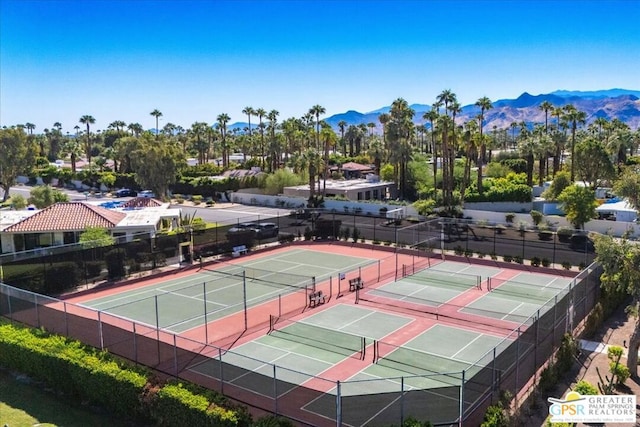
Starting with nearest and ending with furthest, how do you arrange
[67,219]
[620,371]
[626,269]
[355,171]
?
1. [620,371]
2. [626,269]
3. [67,219]
4. [355,171]

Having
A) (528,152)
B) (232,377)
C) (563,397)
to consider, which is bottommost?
(563,397)

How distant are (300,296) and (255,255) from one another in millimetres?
10879

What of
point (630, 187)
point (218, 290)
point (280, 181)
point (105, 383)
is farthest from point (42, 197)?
point (630, 187)

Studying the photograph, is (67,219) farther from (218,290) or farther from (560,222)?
(560,222)

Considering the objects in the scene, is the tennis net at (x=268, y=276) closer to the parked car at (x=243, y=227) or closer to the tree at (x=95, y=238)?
A: the tree at (x=95, y=238)

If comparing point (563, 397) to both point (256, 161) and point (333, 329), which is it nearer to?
point (333, 329)

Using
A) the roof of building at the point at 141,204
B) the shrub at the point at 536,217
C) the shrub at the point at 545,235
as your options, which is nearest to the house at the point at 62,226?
the roof of building at the point at 141,204

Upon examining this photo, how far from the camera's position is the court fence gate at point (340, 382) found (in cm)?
1249

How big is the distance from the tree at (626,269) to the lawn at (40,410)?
15.5 metres

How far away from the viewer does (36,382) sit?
17.7 metres

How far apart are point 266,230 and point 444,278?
50.0 feet

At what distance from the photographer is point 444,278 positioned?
3156 cm

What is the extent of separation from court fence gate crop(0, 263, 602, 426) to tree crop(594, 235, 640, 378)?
1.71 meters

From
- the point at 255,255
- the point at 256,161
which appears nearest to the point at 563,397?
the point at 255,255
